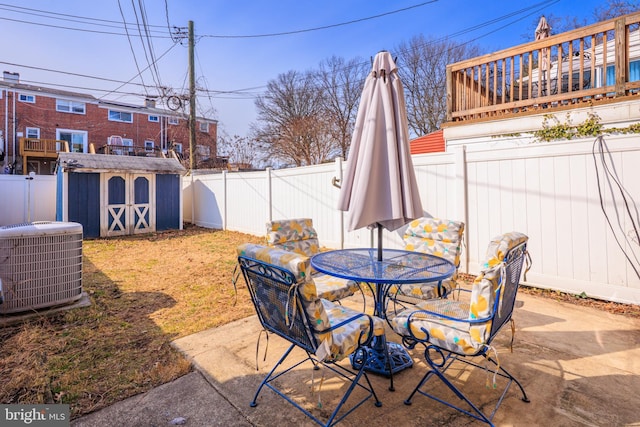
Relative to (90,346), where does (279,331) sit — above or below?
above

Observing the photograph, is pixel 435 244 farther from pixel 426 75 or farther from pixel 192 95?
pixel 426 75

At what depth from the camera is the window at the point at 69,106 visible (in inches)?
770

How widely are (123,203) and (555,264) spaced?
10368 mm

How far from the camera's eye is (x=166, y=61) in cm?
1308

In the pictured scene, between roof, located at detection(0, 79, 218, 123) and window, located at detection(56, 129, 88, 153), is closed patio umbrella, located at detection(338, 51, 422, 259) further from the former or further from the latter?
window, located at detection(56, 129, 88, 153)

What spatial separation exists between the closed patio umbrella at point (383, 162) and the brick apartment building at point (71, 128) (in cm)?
1539

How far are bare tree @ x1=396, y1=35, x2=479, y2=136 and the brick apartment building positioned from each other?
1178cm

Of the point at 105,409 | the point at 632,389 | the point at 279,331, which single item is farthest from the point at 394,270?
the point at 105,409

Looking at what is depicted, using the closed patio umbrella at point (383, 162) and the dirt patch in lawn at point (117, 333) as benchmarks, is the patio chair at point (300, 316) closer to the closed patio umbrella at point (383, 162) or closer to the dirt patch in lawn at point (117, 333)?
the closed patio umbrella at point (383, 162)

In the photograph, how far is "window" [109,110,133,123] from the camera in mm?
21344

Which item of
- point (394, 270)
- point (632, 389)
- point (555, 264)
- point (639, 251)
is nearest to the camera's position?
point (632, 389)

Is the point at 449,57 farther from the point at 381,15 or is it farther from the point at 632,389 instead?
the point at 632,389

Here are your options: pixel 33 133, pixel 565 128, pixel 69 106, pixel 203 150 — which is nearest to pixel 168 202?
pixel 565 128

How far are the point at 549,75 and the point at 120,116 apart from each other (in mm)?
24100
